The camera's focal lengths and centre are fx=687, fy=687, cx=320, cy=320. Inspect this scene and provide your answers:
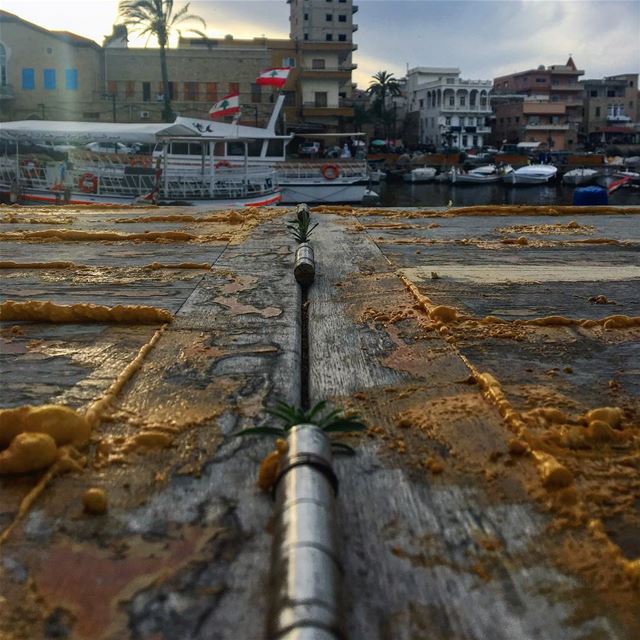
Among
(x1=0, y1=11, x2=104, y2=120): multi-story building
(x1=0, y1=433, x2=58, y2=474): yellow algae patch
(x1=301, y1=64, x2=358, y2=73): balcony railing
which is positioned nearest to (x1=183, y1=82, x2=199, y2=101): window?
(x1=0, y1=11, x2=104, y2=120): multi-story building

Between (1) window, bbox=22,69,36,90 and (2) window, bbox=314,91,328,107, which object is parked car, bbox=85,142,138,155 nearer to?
(1) window, bbox=22,69,36,90

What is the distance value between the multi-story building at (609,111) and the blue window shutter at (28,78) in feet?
185

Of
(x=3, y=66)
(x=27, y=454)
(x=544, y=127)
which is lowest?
(x=27, y=454)

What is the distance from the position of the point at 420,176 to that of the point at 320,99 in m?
9.18

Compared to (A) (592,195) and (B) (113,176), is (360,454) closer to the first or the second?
(A) (592,195)

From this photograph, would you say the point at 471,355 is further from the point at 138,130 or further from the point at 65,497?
the point at 138,130

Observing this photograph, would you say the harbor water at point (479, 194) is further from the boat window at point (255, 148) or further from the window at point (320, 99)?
the boat window at point (255, 148)

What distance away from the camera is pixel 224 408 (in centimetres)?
188

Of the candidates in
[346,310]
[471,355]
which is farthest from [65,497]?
[346,310]

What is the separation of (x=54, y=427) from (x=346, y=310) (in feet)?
5.10

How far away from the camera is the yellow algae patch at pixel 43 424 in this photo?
1.61 metres

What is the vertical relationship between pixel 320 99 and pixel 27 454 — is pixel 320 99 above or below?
above

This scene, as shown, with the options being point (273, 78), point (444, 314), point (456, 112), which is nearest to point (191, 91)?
point (273, 78)

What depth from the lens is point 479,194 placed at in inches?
1773
